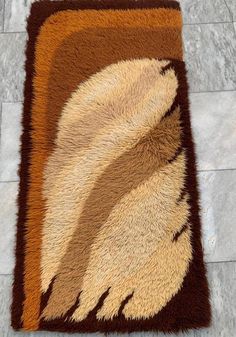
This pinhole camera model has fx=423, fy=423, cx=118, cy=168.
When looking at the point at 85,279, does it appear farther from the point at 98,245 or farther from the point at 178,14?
the point at 178,14

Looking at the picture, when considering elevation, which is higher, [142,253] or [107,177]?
[107,177]

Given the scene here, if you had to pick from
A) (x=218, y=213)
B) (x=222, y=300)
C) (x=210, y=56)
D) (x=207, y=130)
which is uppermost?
(x=210, y=56)

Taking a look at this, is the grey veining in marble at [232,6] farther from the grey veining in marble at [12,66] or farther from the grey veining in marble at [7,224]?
the grey veining in marble at [7,224]

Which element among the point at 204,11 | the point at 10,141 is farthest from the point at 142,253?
the point at 204,11

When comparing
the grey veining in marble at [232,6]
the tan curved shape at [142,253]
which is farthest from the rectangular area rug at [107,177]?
the grey veining in marble at [232,6]

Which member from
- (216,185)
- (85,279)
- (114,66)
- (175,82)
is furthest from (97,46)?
(85,279)

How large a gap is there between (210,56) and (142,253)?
25.0 inches

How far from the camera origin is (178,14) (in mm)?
1323

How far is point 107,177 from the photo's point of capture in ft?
3.74

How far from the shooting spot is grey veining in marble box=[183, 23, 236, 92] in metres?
1.25

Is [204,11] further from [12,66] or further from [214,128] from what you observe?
[12,66]

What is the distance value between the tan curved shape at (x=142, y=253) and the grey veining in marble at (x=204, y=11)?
20.5 inches

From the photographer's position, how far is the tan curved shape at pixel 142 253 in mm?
1034

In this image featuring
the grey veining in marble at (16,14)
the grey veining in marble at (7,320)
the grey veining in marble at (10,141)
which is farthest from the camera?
the grey veining in marble at (16,14)
